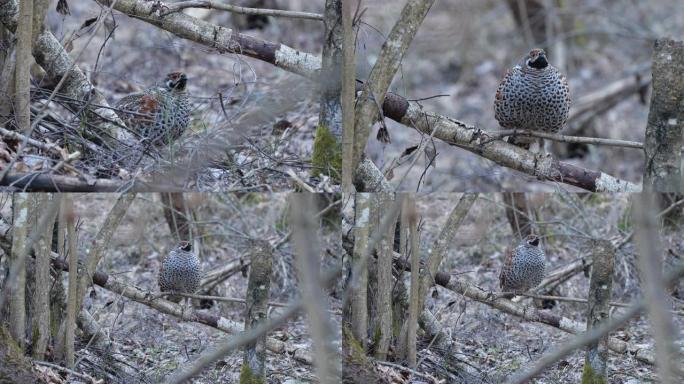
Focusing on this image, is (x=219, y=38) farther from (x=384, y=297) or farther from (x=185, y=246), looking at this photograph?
(x=384, y=297)

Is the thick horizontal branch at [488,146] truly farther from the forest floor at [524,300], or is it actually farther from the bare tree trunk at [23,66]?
the bare tree trunk at [23,66]

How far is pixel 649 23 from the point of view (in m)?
13.4

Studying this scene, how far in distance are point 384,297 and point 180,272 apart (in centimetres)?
108

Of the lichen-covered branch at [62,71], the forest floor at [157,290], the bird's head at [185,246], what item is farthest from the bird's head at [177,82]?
the bird's head at [185,246]

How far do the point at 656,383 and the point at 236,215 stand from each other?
237cm

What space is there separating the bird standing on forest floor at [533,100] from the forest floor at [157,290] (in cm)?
117

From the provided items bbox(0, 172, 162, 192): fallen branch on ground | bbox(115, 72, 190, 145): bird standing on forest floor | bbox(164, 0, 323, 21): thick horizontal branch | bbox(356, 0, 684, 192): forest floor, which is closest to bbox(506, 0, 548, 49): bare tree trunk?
bbox(356, 0, 684, 192): forest floor

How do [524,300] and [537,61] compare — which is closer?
[524,300]

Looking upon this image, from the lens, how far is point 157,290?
4570 mm

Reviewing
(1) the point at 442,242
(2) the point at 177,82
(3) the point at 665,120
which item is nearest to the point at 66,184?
(2) the point at 177,82

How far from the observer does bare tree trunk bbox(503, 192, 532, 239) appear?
199 inches

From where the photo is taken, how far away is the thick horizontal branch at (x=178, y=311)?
173 inches

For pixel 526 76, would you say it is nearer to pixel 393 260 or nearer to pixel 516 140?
pixel 516 140

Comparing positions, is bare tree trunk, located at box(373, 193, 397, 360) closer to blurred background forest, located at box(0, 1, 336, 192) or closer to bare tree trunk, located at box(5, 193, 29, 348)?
blurred background forest, located at box(0, 1, 336, 192)
